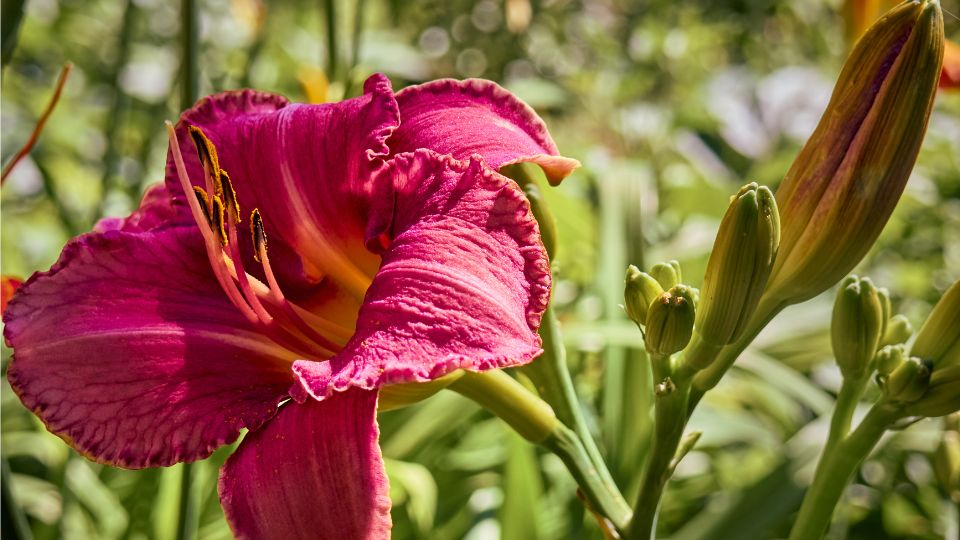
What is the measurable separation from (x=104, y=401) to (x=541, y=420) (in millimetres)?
242

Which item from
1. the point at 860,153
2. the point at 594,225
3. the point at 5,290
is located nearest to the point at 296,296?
the point at 5,290

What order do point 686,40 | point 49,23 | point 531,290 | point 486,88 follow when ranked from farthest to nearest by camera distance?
1. point 49,23
2. point 686,40
3. point 486,88
4. point 531,290

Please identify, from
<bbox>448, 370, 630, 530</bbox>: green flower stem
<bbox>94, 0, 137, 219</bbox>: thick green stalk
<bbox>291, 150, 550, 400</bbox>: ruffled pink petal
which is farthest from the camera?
<bbox>94, 0, 137, 219</bbox>: thick green stalk

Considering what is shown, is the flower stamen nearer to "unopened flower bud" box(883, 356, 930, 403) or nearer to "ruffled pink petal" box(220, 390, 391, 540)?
"ruffled pink petal" box(220, 390, 391, 540)

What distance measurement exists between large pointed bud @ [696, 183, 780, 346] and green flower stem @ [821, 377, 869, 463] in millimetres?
108

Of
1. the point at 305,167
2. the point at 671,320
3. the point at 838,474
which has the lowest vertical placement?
the point at 838,474

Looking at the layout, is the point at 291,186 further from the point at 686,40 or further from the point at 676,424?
the point at 686,40

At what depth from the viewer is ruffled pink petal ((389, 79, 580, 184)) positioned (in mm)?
515

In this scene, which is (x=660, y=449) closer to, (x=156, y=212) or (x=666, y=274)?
(x=666, y=274)

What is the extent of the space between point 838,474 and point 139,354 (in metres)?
0.41

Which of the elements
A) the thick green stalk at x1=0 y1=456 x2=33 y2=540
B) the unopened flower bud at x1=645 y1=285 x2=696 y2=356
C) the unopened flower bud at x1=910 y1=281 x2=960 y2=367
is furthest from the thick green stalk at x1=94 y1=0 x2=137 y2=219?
the unopened flower bud at x1=910 y1=281 x2=960 y2=367

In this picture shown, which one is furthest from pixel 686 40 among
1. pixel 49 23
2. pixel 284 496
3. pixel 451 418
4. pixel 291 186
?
pixel 284 496

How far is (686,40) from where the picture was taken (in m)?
2.11

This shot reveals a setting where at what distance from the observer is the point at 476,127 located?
527 mm
